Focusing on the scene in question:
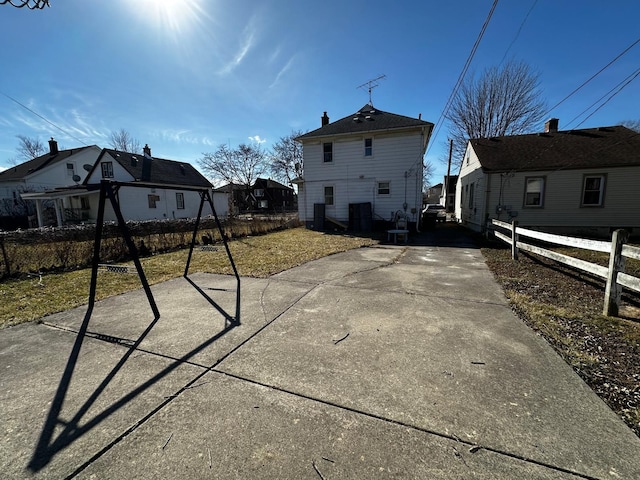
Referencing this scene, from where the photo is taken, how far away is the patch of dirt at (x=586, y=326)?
7.14ft

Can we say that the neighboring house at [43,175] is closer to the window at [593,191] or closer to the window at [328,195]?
the window at [328,195]

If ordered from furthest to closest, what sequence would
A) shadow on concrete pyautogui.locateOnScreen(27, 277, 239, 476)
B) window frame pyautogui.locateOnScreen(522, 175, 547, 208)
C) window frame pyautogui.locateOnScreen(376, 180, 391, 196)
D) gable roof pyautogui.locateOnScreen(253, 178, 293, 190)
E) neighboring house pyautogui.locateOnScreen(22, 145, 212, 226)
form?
gable roof pyautogui.locateOnScreen(253, 178, 293, 190)
neighboring house pyautogui.locateOnScreen(22, 145, 212, 226)
window frame pyautogui.locateOnScreen(376, 180, 391, 196)
window frame pyautogui.locateOnScreen(522, 175, 547, 208)
shadow on concrete pyautogui.locateOnScreen(27, 277, 239, 476)

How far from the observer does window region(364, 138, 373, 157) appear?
1459cm

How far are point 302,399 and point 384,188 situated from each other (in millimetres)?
13806

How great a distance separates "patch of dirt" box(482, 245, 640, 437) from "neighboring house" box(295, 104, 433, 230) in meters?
9.16

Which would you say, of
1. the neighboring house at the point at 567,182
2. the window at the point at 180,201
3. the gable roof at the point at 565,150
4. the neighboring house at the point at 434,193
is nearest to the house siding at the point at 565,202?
the neighboring house at the point at 567,182

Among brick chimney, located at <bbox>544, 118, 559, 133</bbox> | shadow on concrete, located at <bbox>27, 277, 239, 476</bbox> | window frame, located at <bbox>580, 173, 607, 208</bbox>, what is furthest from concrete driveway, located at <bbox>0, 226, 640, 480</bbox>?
brick chimney, located at <bbox>544, 118, 559, 133</bbox>

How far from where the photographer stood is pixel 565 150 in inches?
500

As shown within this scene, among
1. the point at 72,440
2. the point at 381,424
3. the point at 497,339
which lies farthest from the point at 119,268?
the point at 497,339

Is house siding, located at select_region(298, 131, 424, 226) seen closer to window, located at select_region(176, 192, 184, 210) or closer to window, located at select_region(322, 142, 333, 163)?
window, located at select_region(322, 142, 333, 163)

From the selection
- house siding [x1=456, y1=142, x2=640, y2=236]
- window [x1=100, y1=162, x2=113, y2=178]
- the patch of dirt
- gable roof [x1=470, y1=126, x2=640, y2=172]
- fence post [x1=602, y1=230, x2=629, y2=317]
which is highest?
window [x1=100, y1=162, x2=113, y2=178]

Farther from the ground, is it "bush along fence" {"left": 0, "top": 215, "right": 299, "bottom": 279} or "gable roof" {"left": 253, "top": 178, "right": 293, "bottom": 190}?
"gable roof" {"left": 253, "top": 178, "right": 293, "bottom": 190}

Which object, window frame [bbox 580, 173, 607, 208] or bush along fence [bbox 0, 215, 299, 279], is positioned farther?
window frame [bbox 580, 173, 607, 208]

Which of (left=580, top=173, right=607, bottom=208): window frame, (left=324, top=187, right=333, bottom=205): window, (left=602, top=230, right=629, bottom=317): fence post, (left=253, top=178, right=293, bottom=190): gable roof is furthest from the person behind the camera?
(left=253, top=178, right=293, bottom=190): gable roof
